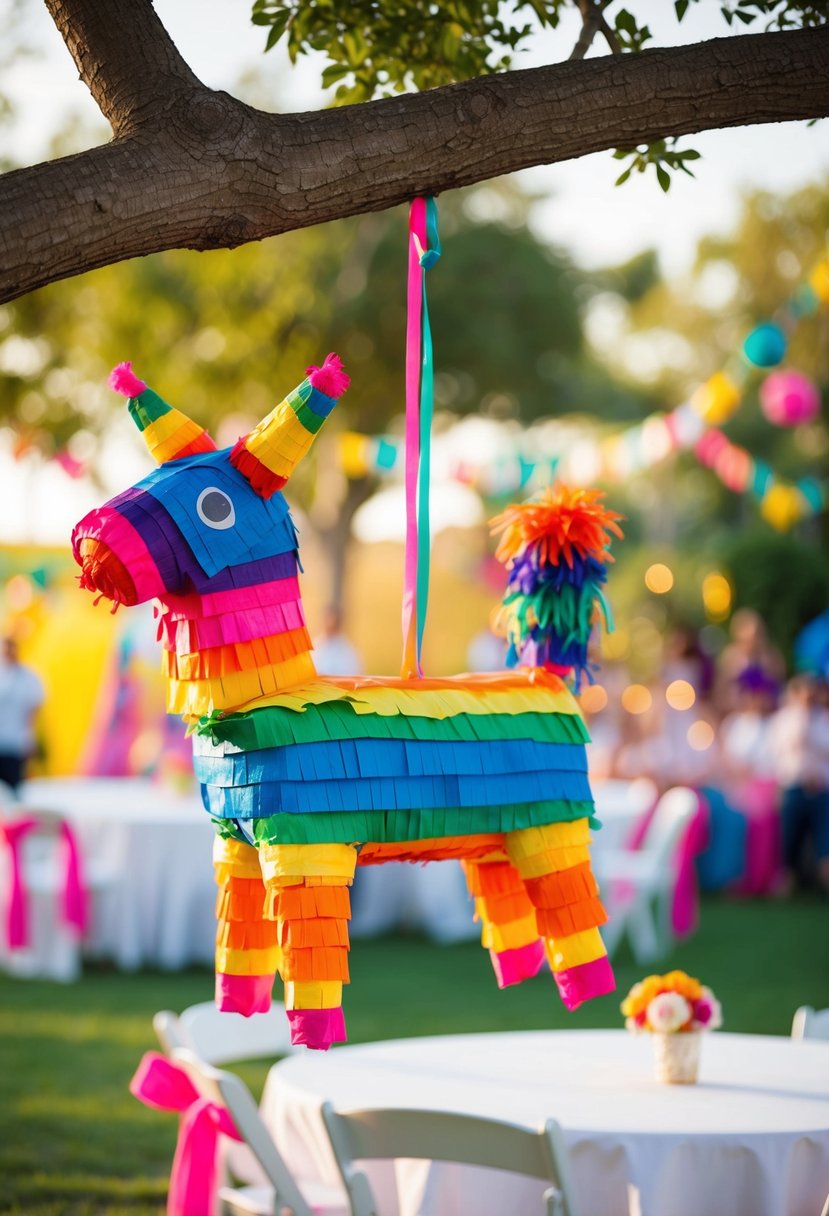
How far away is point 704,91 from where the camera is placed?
6.61 feet

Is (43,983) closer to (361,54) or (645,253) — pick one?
(361,54)

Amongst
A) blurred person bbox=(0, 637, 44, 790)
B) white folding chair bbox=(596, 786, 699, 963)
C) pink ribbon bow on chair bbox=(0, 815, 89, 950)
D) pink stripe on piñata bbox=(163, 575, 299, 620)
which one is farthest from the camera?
blurred person bbox=(0, 637, 44, 790)

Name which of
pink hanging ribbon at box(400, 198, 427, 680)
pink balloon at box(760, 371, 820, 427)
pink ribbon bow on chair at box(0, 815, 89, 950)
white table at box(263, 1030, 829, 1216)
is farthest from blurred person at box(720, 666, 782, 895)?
pink hanging ribbon at box(400, 198, 427, 680)

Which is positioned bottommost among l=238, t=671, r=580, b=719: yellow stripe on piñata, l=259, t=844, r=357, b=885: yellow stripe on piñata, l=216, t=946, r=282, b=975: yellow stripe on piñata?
l=216, t=946, r=282, b=975: yellow stripe on piñata

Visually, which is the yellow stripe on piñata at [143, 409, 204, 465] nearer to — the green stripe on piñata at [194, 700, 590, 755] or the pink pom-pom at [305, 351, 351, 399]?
the pink pom-pom at [305, 351, 351, 399]

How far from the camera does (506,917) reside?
2.27 metres

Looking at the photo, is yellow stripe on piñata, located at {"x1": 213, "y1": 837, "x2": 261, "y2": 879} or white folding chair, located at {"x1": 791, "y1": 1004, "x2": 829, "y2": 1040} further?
white folding chair, located at {"x1": 791, "y1": 1004, "x2": 829, "y2": 1040}

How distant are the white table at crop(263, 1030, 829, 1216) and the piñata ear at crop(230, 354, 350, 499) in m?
1.07

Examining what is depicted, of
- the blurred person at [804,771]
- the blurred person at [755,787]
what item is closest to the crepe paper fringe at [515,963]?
the blurred person at [804,771]

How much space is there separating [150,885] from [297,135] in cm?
513

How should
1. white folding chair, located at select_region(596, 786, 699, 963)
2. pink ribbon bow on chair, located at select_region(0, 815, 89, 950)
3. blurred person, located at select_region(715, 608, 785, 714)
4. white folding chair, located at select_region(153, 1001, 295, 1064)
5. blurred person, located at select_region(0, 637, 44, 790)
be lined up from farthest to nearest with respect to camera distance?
blurred person, located at select_region(715, 608, 785, 714) → blurred person, located at select_region(0, 637, 44, 790) → white folding chair, located at select_region(596, 786, 699, 963) → pink ribbon bow on chair, located at select_region(0, 815, 89, 950) → white folding chair, located at select_region(153, 1001, 295, 1064)

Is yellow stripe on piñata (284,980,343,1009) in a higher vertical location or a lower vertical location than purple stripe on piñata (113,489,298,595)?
lower

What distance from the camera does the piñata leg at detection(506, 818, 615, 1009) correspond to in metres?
2.13

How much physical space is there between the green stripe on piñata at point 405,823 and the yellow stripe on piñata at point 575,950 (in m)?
0.16
